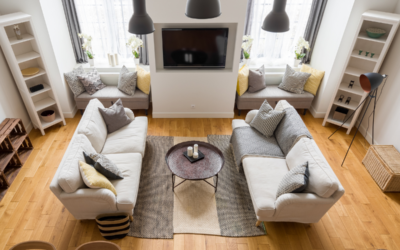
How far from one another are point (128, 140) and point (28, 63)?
2213mm

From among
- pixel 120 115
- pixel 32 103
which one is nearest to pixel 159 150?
pixel 120 115

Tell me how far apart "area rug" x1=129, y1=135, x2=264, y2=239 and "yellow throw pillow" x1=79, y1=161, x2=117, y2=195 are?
590 mm

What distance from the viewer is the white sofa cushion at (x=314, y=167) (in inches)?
102

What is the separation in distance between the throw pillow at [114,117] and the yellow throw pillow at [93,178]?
108cm

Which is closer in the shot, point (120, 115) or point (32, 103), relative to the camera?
point (120, 115)

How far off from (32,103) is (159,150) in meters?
2.15

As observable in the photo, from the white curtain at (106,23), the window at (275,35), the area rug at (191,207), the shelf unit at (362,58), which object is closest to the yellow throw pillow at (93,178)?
the area rug at (191,207)

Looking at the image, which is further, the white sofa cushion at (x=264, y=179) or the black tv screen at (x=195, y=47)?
the black tv screen at (x=195, y=47)

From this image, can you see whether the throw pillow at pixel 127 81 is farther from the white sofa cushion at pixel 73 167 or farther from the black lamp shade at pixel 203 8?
the black lamp shade at pixel 203 8

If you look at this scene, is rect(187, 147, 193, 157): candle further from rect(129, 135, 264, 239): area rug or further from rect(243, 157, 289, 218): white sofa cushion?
rect(243, 157, 289, 218): white sofa cushion

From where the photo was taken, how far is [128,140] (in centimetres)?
361

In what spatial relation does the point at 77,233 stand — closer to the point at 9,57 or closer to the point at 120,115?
the point at 120,115

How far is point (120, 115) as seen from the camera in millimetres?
3826

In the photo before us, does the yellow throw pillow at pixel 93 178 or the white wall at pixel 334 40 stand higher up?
the white wall at pixel 334 40
